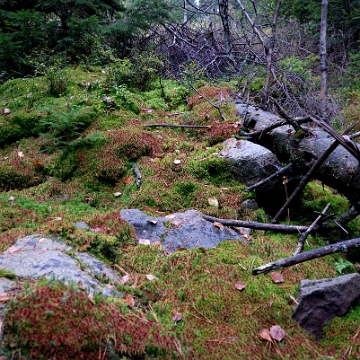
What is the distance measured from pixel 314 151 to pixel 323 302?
2.18 m

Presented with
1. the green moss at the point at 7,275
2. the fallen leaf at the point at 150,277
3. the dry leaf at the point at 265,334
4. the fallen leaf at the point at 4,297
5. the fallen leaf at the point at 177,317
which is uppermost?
the fallen leaf at the point at 4,297

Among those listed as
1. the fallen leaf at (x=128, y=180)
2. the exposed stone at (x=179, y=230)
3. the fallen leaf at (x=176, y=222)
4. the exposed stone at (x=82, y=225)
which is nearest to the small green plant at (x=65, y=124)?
the fallen leaf at (x=128, y=180)

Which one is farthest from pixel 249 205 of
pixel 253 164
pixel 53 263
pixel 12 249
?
pixel 12 249

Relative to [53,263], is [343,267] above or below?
below

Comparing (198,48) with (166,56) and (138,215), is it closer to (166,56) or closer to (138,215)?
(166,56)

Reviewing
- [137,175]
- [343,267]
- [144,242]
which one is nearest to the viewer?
[343,267]

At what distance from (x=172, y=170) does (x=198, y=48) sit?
7.02 m

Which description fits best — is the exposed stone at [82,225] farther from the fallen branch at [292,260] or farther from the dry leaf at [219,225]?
the fallen branch at [292,260]

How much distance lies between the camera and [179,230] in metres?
3.23

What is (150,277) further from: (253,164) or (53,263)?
(253,164)

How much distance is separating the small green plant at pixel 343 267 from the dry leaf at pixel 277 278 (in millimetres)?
662

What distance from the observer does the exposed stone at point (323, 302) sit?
2.21m

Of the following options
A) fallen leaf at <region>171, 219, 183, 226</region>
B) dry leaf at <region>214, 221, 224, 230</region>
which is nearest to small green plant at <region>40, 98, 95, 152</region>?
fallen leaf at <region>171, 219, 183, 226</region>

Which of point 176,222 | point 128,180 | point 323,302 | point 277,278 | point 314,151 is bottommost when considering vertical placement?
point 128,180
